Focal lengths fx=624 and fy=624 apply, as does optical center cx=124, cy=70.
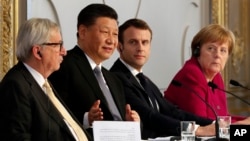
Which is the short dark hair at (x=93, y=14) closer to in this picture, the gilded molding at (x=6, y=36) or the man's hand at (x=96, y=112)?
the man's hand at (x=96, y=112)

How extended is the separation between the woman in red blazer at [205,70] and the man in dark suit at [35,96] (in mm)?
1168

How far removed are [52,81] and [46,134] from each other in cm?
56

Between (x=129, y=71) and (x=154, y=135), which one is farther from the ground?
(x=129, y=71)

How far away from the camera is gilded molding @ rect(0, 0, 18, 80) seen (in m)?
3.91

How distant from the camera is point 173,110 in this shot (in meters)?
3.71

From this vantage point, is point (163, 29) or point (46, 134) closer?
point (46, 134)

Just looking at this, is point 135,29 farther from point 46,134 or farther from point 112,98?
point 46,134

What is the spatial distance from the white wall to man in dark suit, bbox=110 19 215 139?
35.6 inches

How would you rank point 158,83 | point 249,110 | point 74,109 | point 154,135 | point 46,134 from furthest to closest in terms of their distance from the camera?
point 249,110 < point 158,83 < point 154,135 < point 74,109 < point 46,134

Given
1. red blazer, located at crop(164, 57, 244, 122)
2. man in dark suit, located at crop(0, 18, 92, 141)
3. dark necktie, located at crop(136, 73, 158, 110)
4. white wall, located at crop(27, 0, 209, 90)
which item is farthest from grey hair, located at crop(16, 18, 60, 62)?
white wall, located at crop(27, 0, 209, 90)

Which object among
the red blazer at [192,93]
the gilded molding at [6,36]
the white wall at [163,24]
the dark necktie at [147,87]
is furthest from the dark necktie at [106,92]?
the white wall at [163,24]

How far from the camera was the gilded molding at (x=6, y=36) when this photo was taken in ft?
12.8

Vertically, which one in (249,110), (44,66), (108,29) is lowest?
(249,110)

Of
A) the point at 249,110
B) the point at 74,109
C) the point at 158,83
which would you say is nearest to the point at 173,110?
the point at 74,109
